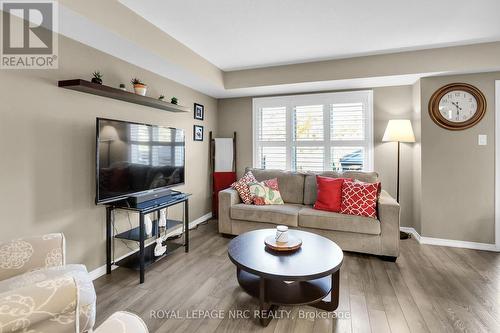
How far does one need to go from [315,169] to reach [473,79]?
7.69ft

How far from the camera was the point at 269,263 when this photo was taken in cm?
189

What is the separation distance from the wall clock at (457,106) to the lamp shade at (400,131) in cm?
30

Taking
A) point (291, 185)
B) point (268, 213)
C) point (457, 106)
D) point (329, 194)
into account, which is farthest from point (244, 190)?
point (457, 106)

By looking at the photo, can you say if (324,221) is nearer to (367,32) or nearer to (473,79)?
(367,32)

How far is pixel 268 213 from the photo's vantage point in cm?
330

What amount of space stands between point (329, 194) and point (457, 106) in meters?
2.01

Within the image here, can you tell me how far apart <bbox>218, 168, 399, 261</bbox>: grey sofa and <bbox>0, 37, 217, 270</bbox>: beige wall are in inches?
52.6

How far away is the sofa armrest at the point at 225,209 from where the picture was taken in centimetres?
354

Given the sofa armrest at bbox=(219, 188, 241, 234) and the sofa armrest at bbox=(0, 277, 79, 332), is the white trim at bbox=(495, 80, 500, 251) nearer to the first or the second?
the sofa armrest at bbox=(219, 188, 241, 234)

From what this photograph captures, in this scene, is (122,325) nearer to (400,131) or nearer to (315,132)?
(400,131)

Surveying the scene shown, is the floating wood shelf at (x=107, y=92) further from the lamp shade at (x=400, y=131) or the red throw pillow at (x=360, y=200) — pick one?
the lamp shade at (x=400, y=131)

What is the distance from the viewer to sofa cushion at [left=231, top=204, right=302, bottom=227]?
10.6 feet

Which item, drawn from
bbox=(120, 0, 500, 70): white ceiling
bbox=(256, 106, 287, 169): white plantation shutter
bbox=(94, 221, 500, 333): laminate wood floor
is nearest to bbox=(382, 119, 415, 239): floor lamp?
bbox=(120, 0, 500, 70): white ceiling

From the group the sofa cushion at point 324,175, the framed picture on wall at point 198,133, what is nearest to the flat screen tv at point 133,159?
the framed picture on wall at point 198,133
